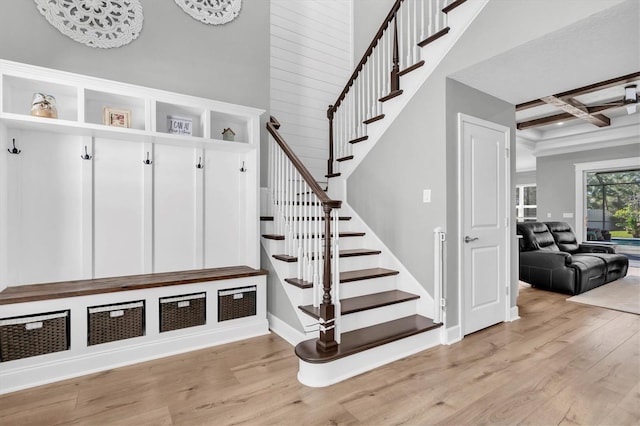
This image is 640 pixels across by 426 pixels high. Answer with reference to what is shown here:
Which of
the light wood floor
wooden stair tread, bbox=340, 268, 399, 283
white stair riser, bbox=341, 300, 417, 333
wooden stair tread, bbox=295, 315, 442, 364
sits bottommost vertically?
the light wood floor

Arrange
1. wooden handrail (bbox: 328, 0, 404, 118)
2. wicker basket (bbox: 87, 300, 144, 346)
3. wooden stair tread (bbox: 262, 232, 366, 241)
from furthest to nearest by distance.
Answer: wooden handrail (bbox: 328, 0, 404, 118) < wooden stair tread (bbox: 262, 232, 366, 241) < wicker basket (bbox: 87, 300, 144, 346)

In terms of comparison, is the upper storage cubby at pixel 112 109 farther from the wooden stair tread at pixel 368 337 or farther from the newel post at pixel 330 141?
the wooden stair tread at pixel 368 337

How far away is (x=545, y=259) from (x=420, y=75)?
3728 mm

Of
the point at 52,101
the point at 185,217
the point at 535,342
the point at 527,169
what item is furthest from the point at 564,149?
the point at 52,101

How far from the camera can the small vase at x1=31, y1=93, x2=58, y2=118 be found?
94.5 inches

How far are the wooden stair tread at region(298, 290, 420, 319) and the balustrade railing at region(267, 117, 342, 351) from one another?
103 millimetres

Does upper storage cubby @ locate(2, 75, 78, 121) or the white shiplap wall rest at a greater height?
the white shiplap wall

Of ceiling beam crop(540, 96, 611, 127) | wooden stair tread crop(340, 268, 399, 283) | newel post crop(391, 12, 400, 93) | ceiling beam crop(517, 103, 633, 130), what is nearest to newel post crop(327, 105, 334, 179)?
newel post crop(391, 12, 400, 93)

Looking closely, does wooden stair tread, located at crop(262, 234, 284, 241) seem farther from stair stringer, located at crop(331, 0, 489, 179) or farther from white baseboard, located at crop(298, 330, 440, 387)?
stair stringer, located at crop(331, 0, 489, 179)

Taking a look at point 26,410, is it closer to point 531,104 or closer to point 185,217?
point 185,217

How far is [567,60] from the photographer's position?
2.55 m

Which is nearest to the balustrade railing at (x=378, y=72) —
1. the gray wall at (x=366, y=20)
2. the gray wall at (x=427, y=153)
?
the gray wall at (x=427, y=153)

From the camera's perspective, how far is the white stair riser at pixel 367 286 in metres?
2.97

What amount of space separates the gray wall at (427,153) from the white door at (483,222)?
22cm
